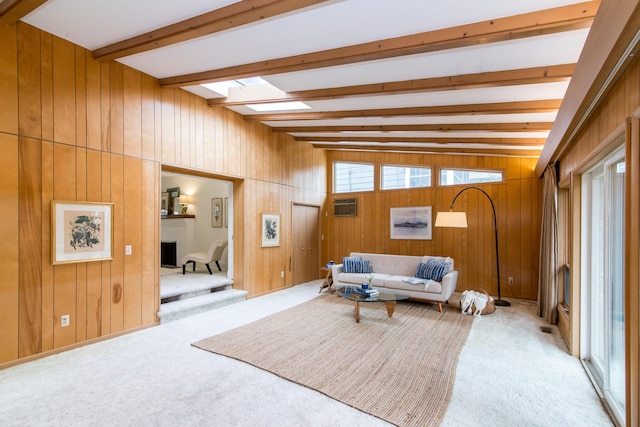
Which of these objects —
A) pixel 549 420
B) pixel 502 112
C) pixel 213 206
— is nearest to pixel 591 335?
pixel 549 420

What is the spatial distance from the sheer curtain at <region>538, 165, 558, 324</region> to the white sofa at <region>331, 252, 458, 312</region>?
1.25 metres

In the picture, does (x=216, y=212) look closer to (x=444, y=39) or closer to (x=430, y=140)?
(x=430, y=140)

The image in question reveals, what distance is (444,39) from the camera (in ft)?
7.55

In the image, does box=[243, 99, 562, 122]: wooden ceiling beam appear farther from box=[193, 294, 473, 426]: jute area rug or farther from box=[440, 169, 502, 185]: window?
box=[440, 169, 502, 185]: window

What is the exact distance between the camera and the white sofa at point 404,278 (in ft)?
15.9

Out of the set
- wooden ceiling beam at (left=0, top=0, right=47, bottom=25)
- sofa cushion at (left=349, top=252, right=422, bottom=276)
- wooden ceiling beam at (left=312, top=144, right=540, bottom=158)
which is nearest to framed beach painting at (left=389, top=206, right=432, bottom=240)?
sofa cushion at (left=349, top=252, right=422, bottom=276)

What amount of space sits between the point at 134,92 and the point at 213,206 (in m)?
4.49

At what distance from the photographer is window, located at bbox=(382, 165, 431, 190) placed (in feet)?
21.7

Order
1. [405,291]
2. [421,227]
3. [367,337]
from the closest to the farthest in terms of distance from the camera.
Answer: [367,337] < [405,291] < [421,227]

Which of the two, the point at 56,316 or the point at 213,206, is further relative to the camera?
the point at 213,206

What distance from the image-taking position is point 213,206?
8.09m

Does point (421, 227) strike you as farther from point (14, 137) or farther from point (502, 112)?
point (14, 137)

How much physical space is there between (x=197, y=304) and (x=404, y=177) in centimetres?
495

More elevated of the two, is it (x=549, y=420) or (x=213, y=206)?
(x=213, y=206)
